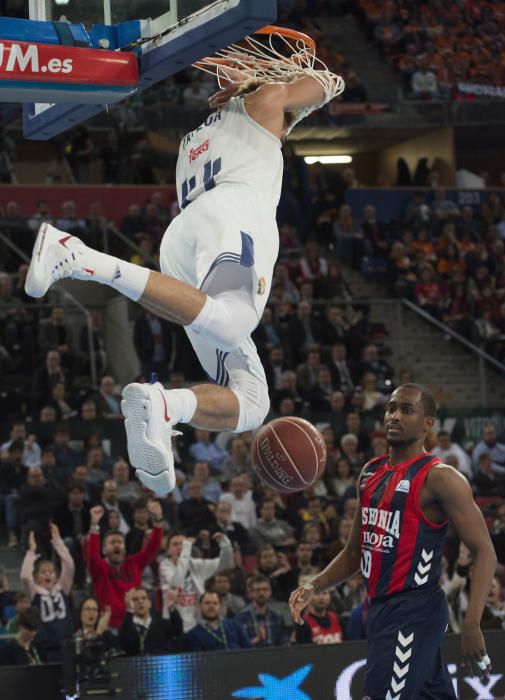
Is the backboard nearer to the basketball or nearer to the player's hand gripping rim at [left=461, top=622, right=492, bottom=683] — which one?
the basketball

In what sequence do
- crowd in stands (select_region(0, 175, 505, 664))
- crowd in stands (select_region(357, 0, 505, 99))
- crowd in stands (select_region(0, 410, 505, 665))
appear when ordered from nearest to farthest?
crowd in stands (select_region(0, 410, 505, 665)) → crowd in stands (select_region(0, 175, 505, 664)) → crowd in stands (select_region(357, 0, 505, 99))

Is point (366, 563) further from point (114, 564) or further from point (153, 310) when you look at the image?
point (114, 564)

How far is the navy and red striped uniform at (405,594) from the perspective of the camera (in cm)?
568

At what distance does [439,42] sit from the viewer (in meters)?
24.2

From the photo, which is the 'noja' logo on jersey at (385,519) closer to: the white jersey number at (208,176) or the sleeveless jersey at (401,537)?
the sleeveless jersey at (401,537)

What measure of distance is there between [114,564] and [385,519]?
17.5 ft

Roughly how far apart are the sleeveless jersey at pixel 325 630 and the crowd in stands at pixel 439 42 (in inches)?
547

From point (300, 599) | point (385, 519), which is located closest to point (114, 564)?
point (300, 599)

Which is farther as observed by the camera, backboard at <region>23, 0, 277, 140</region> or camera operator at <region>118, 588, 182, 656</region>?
camera operator at <region>118, 588, 182, 656</region>

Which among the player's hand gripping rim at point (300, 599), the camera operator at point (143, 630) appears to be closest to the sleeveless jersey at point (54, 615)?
the camera operator at point (143, 630)

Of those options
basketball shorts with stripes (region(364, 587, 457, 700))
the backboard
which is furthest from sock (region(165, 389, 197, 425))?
the backboard

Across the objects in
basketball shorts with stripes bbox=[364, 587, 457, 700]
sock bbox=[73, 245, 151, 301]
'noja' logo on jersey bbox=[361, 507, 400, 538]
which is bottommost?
basketball shorts with stripes bbox=[364, 587, 457, 700]

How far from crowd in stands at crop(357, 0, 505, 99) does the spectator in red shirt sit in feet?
45.2

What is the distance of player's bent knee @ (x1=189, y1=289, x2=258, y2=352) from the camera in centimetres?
557
